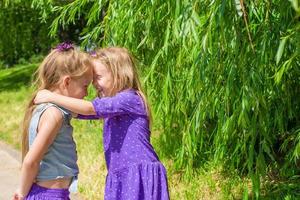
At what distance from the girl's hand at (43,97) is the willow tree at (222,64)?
0.66 meters

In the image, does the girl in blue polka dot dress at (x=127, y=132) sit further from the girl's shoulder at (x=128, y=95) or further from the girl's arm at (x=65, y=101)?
the girl's arm at (x=65, y=101)

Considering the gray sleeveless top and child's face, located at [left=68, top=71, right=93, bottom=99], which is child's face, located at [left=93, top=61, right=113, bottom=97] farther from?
the gray sleeveless top

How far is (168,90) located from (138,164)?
1435 mm

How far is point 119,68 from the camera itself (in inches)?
119

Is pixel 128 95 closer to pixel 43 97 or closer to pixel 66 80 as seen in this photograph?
pixel 66 80

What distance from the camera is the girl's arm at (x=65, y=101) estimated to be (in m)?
2.78

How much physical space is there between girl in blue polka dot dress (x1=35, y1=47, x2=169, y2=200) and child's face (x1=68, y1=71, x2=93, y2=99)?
0.34 ft

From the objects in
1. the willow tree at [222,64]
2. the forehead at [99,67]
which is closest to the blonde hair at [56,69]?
the forehead at [99,67]

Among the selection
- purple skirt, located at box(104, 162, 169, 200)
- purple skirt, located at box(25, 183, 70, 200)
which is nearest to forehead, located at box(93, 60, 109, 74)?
purple skirt, located at box(104, 162, 169, 200)

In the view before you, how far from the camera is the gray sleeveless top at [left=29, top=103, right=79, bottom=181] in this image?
110 inches

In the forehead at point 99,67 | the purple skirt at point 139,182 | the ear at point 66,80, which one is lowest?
the purple skirt at point 139,182

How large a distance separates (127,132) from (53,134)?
0.44 m

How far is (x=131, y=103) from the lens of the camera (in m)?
2.98

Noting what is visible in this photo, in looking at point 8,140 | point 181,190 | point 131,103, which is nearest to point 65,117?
point 131,103
